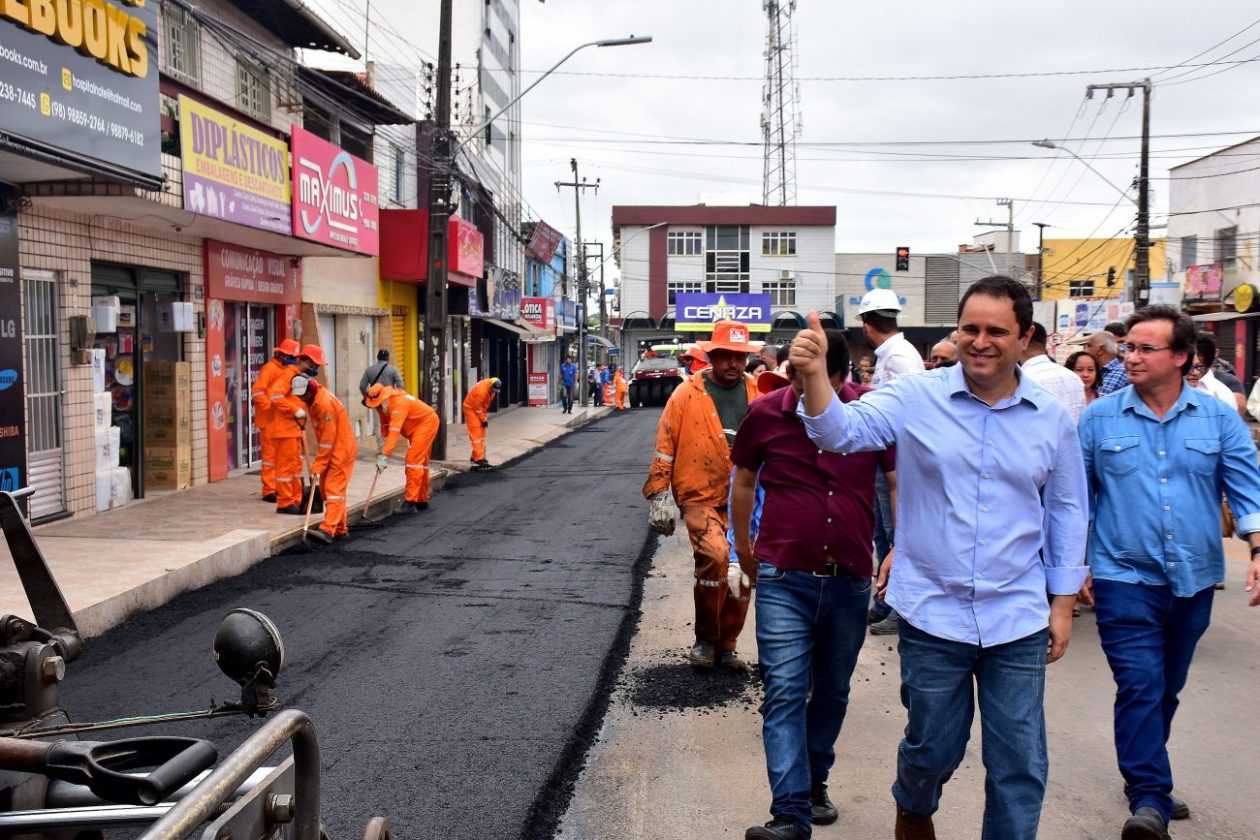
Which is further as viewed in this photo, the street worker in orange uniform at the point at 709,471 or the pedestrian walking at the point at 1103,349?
the pedestrian walking at the point at 1103,349

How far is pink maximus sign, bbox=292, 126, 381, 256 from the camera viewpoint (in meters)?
16.0

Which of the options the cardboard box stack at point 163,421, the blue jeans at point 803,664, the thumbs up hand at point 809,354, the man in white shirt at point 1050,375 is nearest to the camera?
the thumbs up hand at point 809,354

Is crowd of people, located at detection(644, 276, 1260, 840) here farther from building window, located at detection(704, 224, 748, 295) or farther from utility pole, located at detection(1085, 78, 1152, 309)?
building window, located at detection(704, 224, 748, 295)

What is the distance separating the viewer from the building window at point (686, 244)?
247 feet

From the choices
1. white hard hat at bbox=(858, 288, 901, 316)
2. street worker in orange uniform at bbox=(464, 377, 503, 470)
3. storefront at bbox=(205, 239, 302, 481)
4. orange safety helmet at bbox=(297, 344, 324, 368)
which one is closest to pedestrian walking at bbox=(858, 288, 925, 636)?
white hard hat at bbox=(858, 288, 901, 316)

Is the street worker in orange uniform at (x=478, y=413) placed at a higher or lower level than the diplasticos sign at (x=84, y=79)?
lower

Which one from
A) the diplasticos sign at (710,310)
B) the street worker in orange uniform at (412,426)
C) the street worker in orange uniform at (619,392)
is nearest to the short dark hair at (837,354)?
the street worker in orange uniform at (412,426)

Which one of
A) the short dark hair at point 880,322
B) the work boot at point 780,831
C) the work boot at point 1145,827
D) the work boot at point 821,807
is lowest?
the work boot at point 821,807

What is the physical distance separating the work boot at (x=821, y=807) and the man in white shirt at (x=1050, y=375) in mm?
2974

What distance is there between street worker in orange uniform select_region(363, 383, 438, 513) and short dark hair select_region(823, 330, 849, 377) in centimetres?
949

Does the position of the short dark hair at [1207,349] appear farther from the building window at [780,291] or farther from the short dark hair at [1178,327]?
the building window at [780,291]

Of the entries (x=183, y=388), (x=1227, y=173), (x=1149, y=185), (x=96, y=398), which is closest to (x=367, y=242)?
Answer: (x=183, y=388)

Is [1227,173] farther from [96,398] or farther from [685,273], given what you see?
[685,273]

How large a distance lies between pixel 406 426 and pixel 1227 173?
29.8 meters
